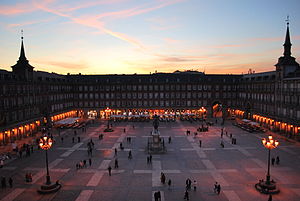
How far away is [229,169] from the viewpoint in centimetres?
3225

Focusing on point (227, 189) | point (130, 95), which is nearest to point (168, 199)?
point (227, 189)

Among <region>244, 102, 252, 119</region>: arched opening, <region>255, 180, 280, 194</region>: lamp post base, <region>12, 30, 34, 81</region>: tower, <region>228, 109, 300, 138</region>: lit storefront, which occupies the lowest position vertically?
<region>255, 180, 280, 194</region>: lamp post base

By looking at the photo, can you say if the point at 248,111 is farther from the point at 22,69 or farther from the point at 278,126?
the point at 22,69

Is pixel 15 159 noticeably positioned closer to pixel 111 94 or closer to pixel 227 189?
pixel 227 189

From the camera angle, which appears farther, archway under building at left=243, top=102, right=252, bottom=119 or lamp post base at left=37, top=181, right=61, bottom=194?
archway under building at left=243, top=102, right=252, bottom=119

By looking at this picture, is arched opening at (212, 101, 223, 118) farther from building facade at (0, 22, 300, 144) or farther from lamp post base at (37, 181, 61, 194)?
lamp post base at (37, 181, 61, 194)

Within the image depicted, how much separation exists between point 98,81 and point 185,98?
1307 inches

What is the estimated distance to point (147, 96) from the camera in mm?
87312

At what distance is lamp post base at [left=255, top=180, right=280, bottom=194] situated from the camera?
991 inches

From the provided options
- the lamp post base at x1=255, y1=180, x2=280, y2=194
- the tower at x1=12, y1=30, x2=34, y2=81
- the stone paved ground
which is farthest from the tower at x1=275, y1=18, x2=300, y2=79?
the tower at x1=12, y1=30, x2=34, y2=81

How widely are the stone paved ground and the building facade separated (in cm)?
1278

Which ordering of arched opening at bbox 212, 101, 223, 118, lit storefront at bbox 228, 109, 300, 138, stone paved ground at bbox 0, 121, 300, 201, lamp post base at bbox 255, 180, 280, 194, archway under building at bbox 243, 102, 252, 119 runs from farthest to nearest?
1. arched opening at bbox 212, 101, 223, 118
2. archway under building at bbox 243, 102, 252, 119
3. lit storefront at bbox 228, 109, 300, 138
4. lamp post base at bbox 255, 180, 280, 194
5. stone paved ground at bbox 0, 121, 300, 201

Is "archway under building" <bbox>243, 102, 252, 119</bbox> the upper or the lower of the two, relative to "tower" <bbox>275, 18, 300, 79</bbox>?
lower

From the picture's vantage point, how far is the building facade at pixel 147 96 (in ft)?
173
